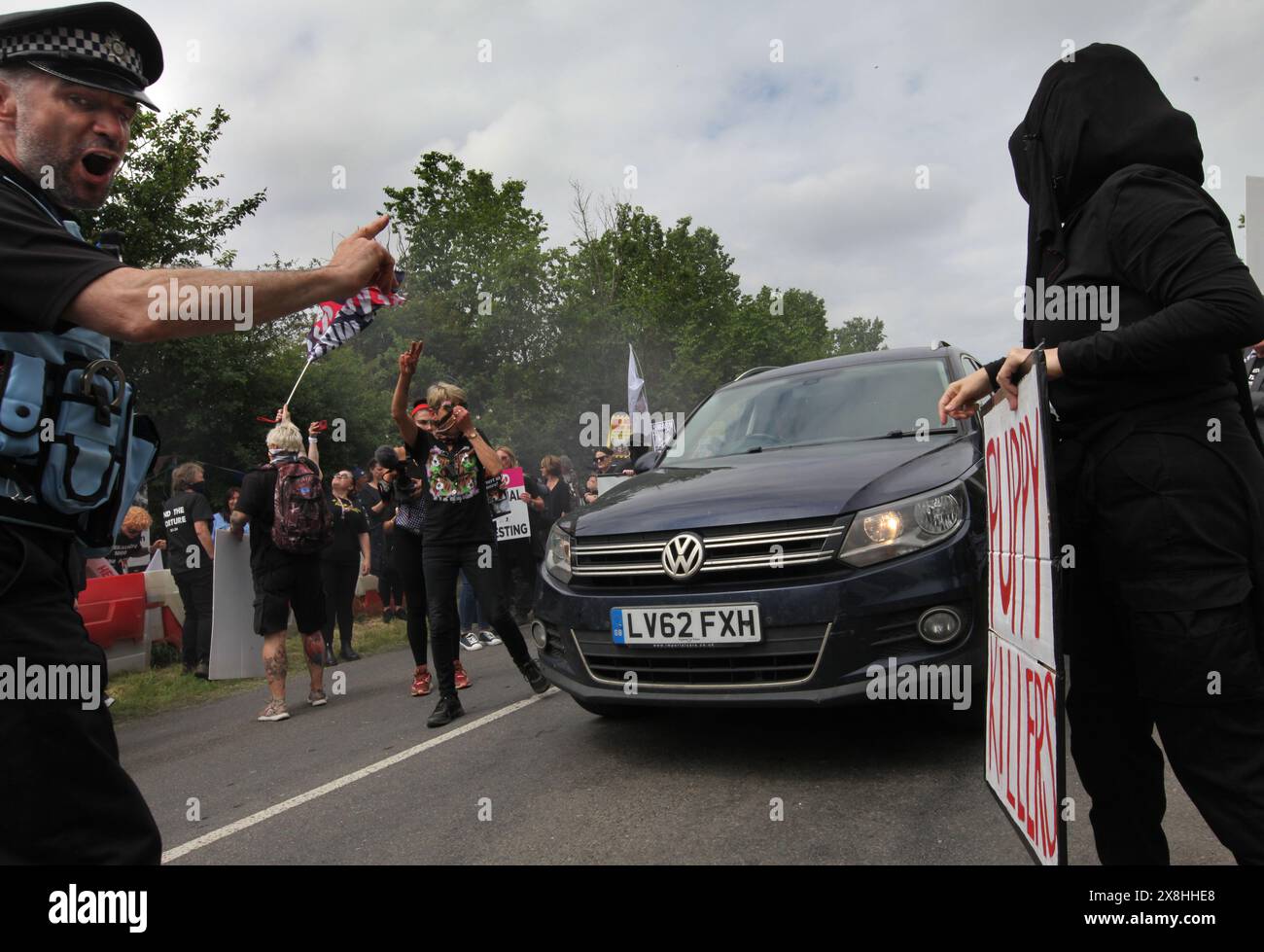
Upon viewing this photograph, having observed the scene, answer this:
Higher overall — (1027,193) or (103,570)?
(1027,193)

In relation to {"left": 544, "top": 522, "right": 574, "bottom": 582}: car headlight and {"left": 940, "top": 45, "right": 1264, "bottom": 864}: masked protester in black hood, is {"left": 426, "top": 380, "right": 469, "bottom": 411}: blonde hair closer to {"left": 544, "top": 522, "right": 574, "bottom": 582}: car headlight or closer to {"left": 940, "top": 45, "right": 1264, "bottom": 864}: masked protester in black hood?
{"left": 544, "top": 522, "right": 574, "bottom": 582}: car headlight

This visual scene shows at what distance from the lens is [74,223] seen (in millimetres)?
1855

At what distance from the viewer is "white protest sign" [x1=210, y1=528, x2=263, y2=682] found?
7.46 meters

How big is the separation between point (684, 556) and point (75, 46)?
2.68m

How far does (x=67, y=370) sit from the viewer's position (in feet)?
5.60

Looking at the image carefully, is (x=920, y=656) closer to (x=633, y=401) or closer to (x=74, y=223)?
(x=74, y=223)

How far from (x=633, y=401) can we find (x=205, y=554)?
1481 cm

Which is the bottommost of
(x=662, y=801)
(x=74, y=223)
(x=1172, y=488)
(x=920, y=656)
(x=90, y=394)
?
(x=662, y=801)

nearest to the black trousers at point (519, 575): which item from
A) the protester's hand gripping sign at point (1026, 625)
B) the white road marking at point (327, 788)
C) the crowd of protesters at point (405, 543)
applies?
the crowd of protesters at point (405, 543)

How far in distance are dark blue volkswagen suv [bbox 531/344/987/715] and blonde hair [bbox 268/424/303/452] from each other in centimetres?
323

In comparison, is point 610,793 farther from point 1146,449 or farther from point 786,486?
point 1146,449

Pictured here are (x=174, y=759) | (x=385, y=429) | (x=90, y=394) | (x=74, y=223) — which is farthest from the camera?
(x=385, y=429)

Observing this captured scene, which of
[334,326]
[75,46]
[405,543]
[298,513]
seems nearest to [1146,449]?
[75,46]
